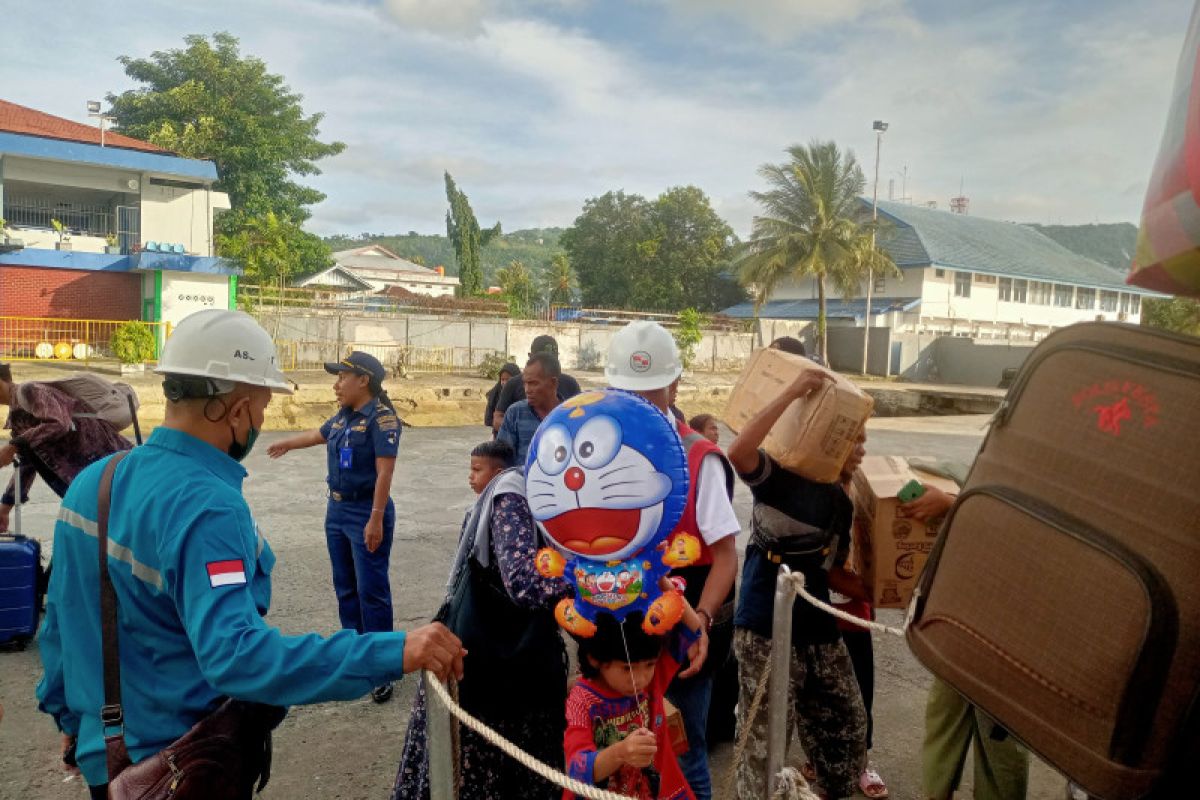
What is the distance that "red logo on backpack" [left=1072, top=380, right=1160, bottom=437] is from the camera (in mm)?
1316

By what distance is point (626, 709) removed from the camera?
2113 mm

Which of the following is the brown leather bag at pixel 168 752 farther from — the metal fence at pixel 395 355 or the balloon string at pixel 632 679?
the metal fence at pixel 395 355

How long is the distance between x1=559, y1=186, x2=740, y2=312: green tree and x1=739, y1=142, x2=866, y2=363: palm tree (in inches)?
298

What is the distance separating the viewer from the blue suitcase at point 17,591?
14.2 ft

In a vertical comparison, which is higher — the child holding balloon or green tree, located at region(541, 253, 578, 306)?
green tree, located at region(541, 253, 578, 306)

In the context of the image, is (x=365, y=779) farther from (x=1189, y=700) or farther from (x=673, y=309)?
(x=673, y=309)

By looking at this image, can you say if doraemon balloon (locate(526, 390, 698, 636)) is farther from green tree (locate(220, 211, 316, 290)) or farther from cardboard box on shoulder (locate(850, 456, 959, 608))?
green tree (locate(220, 211, 316, 290))

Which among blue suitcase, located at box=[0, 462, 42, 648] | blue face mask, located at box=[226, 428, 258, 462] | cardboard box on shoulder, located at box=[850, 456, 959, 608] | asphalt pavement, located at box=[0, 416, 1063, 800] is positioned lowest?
asphalt pavement, located at box=[0, 416, 1063, 800]

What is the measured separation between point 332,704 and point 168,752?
233cm

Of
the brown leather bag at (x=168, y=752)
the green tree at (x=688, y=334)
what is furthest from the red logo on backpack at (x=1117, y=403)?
the green tree at (x=688, y=334)

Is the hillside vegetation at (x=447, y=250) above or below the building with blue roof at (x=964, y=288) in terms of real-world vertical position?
above

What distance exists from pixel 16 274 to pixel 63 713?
80.6ft

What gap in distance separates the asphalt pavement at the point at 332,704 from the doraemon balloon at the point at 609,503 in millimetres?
1875

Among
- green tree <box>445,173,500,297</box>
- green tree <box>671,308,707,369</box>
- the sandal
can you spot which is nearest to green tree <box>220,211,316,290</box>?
green tree <box>671,308,707,369</box>
